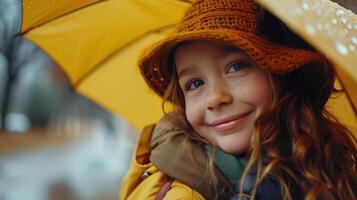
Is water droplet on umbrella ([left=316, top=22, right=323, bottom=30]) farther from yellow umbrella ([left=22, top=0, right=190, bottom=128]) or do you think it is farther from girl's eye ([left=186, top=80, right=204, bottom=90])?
yellow umbrella ([left=22, top=0, right=190, bottom=128])

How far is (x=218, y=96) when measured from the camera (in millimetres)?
1777

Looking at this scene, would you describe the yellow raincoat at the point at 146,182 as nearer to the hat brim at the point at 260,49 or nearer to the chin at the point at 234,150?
the chin at the point at 234,150

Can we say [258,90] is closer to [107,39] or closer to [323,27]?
[323,27]

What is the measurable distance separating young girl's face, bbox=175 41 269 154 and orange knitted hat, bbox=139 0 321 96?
0.07 m

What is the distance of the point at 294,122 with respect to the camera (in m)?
1.83

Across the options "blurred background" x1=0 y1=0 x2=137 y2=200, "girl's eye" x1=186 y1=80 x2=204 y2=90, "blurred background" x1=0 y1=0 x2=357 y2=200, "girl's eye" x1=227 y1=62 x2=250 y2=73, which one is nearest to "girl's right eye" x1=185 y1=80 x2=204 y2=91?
"girl's eye" x1=186 y1=80 x2=204 y2=90

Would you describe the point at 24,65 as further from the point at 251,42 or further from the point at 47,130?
the point at 251,42

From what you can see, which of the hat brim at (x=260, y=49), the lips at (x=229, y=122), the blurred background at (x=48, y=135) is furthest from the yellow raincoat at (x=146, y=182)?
the blurred background at (x=48, y=135)

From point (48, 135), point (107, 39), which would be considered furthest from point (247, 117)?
point (48, 135)

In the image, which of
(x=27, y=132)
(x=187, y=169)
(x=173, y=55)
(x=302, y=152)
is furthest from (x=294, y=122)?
(x=27, y=132)

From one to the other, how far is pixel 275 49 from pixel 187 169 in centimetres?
50


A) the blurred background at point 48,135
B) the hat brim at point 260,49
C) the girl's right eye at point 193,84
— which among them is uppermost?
the hat brim at point 260,49

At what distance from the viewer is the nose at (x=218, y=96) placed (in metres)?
1.78

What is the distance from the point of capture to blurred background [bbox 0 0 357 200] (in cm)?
1001
